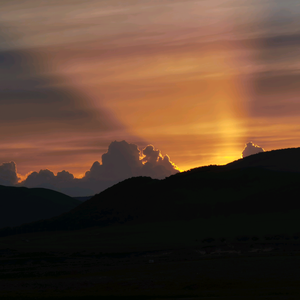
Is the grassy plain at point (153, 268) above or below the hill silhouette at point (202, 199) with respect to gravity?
below

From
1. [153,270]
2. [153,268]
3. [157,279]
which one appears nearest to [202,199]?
[153,268]

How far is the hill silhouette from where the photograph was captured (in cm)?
13700

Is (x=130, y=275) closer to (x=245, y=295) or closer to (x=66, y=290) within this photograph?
(x=66, y=290)

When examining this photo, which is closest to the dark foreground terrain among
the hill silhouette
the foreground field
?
the foreground field

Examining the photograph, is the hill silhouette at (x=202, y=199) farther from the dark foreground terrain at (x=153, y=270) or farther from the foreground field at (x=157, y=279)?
the foreground field at (x=157, y=279)

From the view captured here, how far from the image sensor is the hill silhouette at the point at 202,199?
137m

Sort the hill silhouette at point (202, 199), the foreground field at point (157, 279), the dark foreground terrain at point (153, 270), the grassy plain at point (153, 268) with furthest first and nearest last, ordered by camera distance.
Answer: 1. the hill silhouette at point (202, 199)
2. the grassy plain at point (153, 268)
3. the dark foreground terrain at point (153, 270)
4. the foreground field at point (157, 279)

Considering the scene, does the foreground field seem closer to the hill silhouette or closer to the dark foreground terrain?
the dark foreground terrain

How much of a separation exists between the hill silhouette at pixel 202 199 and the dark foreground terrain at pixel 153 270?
30414 millimetres

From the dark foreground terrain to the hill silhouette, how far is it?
30414 mm

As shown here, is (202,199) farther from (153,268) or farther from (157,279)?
(157,279)

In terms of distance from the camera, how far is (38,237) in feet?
445

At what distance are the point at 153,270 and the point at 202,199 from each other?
9090 centimetres

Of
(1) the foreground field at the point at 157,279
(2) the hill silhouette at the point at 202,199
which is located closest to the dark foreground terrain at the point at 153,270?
(1) the foreground field at the point at 157,279
